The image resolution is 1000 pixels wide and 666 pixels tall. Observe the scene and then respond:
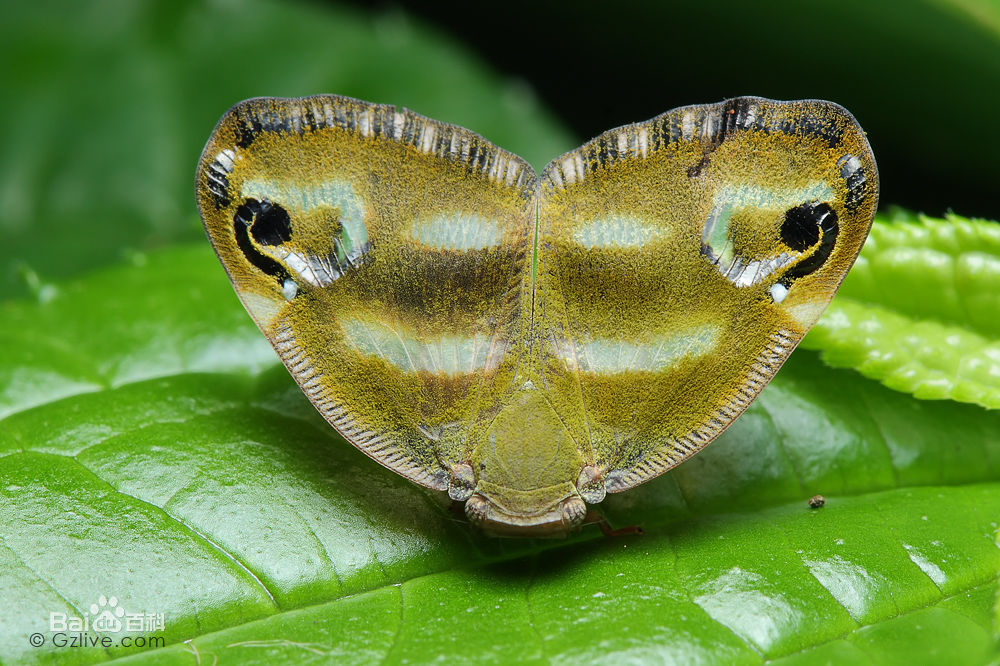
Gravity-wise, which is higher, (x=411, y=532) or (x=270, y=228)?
(x=270, y=228)

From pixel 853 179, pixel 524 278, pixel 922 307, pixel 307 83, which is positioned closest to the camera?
pixel 853 179

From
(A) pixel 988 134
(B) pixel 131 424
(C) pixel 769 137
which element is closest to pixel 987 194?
(A) pixel 988 134

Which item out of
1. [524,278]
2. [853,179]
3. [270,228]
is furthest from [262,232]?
[853,179]

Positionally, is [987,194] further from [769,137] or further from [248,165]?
[248,165]

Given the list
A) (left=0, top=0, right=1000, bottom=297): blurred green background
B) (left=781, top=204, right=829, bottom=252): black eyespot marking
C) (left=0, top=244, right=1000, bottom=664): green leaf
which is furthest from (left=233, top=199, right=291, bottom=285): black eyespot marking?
(left=0, top=0, right=1000, bottom=297): blurred green background

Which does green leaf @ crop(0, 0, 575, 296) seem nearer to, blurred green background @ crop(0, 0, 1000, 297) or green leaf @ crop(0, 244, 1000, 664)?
blurred green background @ crop(0, 0, 1000, 297)

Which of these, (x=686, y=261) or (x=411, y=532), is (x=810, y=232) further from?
(x=411, y=532)
